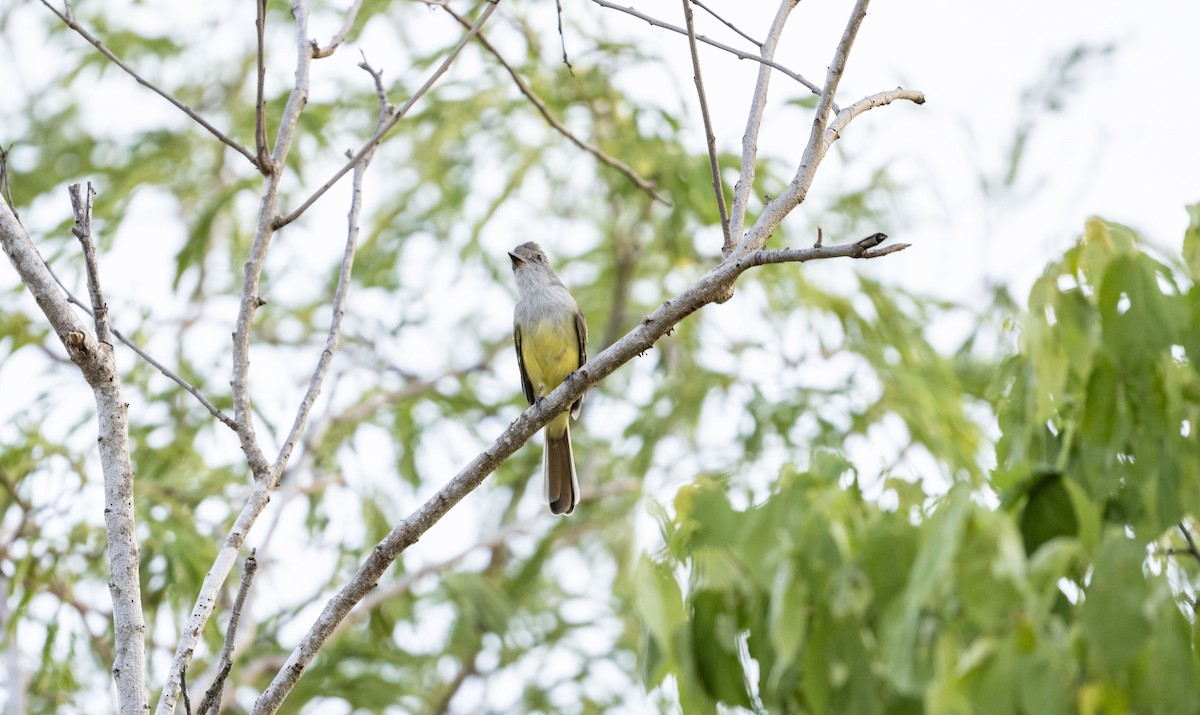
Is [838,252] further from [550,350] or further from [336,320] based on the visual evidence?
[550,350]

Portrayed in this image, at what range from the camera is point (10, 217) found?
263 centimetres

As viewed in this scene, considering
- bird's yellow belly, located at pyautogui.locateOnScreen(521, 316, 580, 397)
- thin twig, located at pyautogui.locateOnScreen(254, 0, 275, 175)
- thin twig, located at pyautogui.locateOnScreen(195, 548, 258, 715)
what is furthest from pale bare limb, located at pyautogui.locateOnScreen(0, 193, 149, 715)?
bird's yellow belly, located at pyautogui.locateOnScreen(521, 316, 580, 397)

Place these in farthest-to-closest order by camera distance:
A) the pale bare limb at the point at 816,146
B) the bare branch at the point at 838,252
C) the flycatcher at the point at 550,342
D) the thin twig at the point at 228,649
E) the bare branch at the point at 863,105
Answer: the flycatcher at the point at 550,342 → the bare branch at the point at 863,105 → the pale bare limb at the point at 816,146 → the thin twig at the point at 228,649 → the bare branch at the point at 838,252

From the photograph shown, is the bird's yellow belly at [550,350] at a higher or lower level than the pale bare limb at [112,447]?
higher

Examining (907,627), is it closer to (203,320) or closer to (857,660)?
(857,660)

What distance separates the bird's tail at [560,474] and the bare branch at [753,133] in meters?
3.06

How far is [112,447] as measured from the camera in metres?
2.68

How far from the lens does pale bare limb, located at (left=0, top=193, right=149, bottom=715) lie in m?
2.57

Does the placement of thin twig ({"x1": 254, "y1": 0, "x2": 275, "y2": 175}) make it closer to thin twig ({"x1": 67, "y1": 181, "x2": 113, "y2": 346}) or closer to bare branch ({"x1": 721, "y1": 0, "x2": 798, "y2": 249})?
thin twig ({"x1": 67, "y1": 181, "x2": 113, "y2": 346})

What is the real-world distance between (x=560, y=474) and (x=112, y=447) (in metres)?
3.63

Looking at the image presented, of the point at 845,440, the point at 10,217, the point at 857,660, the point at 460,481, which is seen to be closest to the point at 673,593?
the point at 857,660

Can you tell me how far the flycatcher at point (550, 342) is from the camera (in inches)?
244

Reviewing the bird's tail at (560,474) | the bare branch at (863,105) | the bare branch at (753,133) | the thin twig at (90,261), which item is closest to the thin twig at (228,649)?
the thin twig at (90,261)

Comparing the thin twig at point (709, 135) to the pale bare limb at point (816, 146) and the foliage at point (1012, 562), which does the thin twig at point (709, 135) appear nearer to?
the pale bare limb at point (816, 146)
